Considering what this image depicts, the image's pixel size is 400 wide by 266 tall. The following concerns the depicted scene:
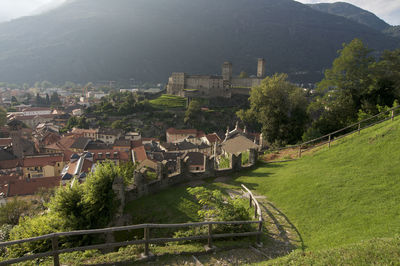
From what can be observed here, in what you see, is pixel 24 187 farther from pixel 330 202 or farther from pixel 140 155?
pixel 330 202

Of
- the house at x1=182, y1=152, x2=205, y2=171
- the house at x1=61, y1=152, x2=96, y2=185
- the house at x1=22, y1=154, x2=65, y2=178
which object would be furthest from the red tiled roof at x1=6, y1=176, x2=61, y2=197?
the house at x1=182, y1=152, x2=205, y2=171

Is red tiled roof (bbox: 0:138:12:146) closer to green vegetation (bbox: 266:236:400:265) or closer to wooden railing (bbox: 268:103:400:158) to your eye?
wooden railing (bbox: 268:103:400:158)

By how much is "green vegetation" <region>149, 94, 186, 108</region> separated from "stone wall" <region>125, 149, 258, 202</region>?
79.7 m

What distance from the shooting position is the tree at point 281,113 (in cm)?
2639

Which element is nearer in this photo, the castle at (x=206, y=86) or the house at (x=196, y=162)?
the house at (x=196, y=162)

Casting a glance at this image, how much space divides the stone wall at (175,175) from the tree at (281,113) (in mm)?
9448

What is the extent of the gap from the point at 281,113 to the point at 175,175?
15627mm

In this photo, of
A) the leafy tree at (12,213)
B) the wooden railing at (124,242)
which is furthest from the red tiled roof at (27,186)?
the wooden railing at (124,242)

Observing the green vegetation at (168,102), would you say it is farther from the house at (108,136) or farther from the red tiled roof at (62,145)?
the red tiled roof at (62,145)

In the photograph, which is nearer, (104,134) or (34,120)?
(104,134)

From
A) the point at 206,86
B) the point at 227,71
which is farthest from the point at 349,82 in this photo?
the point at 227,71

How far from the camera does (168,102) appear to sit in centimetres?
9919

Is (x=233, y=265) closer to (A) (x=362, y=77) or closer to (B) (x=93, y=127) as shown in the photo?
(A) (x=362, y=77)

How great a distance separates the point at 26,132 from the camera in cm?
7294
